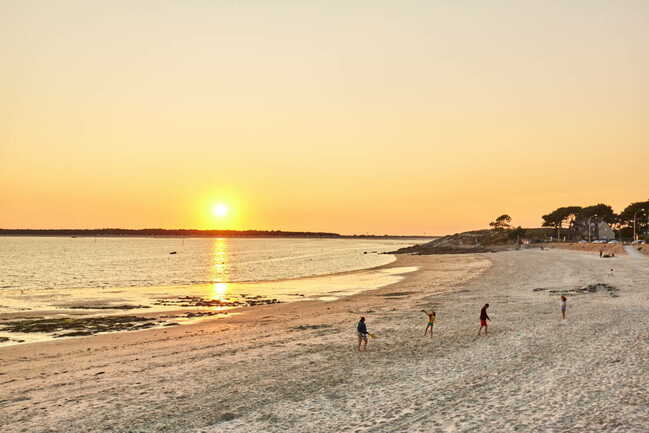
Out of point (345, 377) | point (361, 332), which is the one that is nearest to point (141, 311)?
point (361, 332)

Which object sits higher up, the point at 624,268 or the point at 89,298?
the point at 624,268

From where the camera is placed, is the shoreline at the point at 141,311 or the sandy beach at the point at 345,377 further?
the shoreline at the point at 141,311

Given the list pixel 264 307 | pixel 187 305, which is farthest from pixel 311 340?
pixel 187 305

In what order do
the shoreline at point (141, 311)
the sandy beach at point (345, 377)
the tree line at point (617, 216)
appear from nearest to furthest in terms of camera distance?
the sandy beach at point (345, 377) < the shoreline at point (141, 311) < the tree line at point (617, 216)

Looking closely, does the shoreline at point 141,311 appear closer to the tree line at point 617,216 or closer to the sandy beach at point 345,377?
the sandy beach at point 345,377

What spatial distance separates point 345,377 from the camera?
19.1 m

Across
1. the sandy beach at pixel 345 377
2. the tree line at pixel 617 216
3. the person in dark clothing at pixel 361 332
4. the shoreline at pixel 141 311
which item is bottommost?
the shoreline at pixel 141 311

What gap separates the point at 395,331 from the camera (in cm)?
2844

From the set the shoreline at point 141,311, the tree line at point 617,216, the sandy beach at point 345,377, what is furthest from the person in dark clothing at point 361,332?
the tree line at point 617,216

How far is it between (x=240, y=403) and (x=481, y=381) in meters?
8.88

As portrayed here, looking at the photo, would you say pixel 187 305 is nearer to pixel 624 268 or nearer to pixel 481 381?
pixel 481 381

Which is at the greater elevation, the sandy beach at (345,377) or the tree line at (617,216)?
the tree line at (617,216)

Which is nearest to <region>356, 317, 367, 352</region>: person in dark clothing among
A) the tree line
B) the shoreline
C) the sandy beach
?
the sandy beach

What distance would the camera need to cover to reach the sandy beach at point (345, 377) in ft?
48.0
